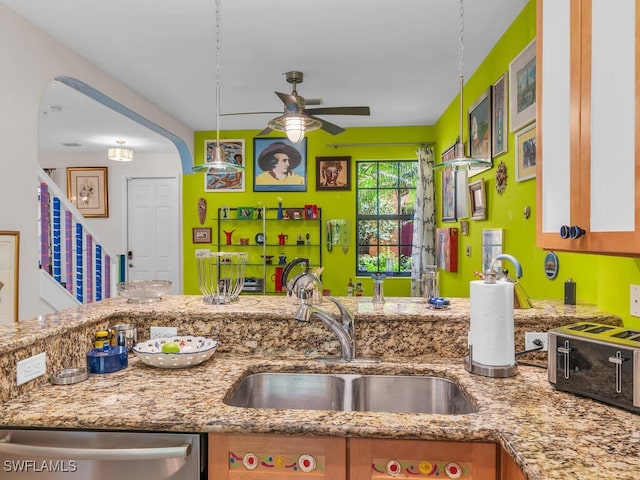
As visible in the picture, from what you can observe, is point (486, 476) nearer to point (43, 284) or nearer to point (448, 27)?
point (448, 27)

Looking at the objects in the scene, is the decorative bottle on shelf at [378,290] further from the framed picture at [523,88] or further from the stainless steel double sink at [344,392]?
the framed picture at [523,88]

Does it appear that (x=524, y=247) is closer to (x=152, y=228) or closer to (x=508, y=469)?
(x=508, y=469)

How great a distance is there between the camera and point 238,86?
379 cm

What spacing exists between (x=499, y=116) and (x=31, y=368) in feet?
9.06

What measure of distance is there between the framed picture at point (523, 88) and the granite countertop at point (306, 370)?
3.42 feet

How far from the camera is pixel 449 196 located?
421cm

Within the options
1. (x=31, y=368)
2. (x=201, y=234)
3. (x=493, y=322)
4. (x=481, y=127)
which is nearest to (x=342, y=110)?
(x=481, y=127)

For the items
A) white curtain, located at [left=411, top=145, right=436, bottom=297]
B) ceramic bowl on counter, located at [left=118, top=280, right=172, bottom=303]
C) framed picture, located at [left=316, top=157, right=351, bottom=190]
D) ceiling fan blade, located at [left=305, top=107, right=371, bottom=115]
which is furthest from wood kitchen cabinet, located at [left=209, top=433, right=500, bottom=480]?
framed picture, located at [left=316, top=157, right=351, bottom=190]

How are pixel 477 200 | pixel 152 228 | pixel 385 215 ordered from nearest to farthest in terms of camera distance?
pixel 477 200
pixel 385 215
pixel 152 228

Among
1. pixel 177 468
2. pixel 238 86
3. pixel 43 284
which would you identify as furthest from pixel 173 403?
pixel 238 86

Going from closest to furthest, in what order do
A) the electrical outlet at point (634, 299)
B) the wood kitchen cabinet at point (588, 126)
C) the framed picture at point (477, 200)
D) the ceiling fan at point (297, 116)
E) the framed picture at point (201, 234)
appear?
the wood kitchen cabinet at point (588, 126)
the electrical outlet at point (634, 299)
the ceiling fan at point (297, 116)
the framed picture at point (477, 200)
the framed picture at point (201, 234)

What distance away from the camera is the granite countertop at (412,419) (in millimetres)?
926

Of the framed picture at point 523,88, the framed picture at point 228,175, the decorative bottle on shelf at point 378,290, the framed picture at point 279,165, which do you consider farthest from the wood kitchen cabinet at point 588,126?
the framed picture at point 228,175

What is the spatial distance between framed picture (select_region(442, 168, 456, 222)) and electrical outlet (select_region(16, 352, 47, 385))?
11.0 feet
